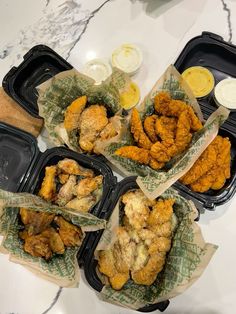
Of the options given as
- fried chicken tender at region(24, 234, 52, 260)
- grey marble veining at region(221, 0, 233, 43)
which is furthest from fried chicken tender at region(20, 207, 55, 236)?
grey marble veining at region(221, 0, 233, 43)

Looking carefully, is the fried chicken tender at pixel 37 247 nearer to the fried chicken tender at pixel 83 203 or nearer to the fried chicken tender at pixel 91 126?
the fried chicken tender at pixel 83 203

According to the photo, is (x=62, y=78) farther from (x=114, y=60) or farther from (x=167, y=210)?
(x=167, y=210)

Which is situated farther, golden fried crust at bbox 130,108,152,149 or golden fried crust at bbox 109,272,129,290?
golden fried crust at bbox 130,108,152,149

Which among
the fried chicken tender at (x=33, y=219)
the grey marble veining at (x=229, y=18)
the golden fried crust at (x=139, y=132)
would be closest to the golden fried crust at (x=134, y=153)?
the golden fried crust at (x=139, y=132)

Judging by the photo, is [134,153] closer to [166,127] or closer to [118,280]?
[166,127]

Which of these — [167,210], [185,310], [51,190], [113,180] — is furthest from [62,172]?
[185,310]

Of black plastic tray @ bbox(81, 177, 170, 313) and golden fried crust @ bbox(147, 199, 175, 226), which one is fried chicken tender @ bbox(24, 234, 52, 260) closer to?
black plastic tray @ bbox(81, 177, 170, 313)
